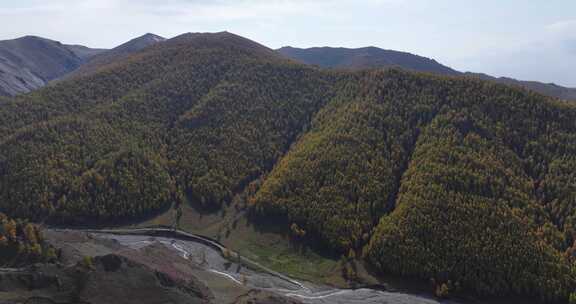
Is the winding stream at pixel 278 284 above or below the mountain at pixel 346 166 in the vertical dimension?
below

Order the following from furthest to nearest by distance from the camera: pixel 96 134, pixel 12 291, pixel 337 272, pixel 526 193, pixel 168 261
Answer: pixel 96 134 < pixel 526 193 < pixel 337 272 < pixel 168 261 < pixel 12 291

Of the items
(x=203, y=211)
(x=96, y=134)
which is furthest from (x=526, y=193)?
(x=96, y=134)

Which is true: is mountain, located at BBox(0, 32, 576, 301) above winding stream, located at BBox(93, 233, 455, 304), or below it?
above

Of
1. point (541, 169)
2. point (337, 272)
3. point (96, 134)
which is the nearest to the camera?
point (337, 272)

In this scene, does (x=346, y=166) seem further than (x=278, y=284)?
Yes

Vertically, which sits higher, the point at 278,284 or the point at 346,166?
the point at 346,166

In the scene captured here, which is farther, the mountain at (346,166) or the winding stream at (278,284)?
the mountain at (346,166)

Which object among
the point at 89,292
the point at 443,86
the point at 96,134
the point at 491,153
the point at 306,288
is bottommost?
the point at 306,288

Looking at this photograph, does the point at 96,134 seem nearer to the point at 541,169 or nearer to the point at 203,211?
the point at 203,211
